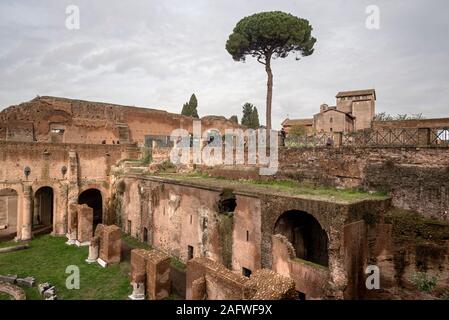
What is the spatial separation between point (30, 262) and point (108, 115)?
58.8ft

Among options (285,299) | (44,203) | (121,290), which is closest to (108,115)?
(44,203)

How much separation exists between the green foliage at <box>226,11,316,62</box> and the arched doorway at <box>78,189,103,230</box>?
1508cm

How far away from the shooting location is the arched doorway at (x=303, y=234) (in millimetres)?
10570

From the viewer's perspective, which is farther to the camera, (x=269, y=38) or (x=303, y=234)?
(x=269, y=38)

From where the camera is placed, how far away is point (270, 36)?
2292 centimetres

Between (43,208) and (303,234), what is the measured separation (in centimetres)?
1897

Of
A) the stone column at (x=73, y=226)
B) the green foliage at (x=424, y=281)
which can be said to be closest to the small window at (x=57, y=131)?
the stone column at (x=73, y=226)

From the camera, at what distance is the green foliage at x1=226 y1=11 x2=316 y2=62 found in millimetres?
22719

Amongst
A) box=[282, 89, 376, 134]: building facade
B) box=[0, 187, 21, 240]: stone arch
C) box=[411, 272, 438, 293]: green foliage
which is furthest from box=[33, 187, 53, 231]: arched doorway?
box=[282, 89, 376, 134]: building facade

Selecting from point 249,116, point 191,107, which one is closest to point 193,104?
point 191,107

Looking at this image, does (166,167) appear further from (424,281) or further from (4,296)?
(424,281)

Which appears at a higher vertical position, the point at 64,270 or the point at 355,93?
the point at 355,93

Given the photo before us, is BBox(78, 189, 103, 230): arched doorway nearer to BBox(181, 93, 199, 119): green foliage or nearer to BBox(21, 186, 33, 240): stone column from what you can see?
Answer: BBox(21, 186, 33, 240): stone column

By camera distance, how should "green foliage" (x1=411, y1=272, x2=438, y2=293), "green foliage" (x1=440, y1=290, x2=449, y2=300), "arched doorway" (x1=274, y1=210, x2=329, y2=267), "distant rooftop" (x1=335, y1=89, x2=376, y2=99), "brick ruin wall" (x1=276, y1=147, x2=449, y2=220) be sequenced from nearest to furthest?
"green foliage" (x1=440, y1=290, x2=449, y2=300)
"green foliage" (x1=411, y1=272, x2=438, y2=293)
"brick ruin wall" (x1=276, y1=147, x2=449, y2=220)
"arched doorway" (x1=274, y1=210, x2=329, y2=267)
"distant rooftop" (x1=335, y1=89, x2=376, y2=99)
